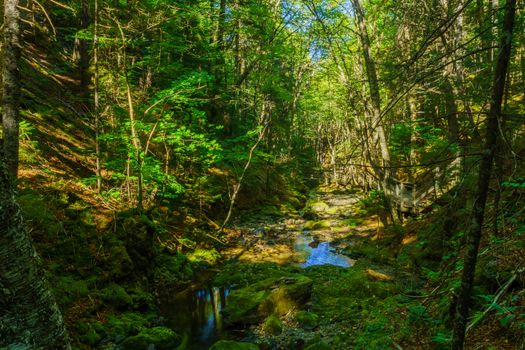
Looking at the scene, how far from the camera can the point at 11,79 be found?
690 centimetres

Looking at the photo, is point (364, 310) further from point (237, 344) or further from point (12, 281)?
point (12, 281)

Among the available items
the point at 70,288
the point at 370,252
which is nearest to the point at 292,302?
the point at 70,288

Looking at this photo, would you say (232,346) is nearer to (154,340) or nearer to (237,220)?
(154,340)

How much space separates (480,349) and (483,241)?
280 centimetres

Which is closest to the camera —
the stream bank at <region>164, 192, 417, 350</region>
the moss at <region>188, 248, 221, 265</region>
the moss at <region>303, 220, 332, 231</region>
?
the stream bank at <region>164, 192, 417, 350</region>

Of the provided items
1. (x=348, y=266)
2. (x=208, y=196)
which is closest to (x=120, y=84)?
(x=208, y=196)

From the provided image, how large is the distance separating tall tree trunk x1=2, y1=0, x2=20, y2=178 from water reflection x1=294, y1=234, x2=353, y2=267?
10281 mm

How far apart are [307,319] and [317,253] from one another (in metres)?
6.85

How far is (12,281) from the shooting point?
2.13 meters

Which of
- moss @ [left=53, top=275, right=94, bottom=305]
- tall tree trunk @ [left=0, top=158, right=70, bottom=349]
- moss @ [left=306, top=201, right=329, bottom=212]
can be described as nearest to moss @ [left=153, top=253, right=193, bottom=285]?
moss @ [left=53, top=275, right=94, bottom=305]

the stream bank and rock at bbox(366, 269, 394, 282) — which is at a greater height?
rock at bbox(366, 269, 394, 282)

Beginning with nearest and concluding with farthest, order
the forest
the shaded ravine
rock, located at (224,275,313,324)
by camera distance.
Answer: the forest, the shaded ravine, rock, located at (224,275,313,324)

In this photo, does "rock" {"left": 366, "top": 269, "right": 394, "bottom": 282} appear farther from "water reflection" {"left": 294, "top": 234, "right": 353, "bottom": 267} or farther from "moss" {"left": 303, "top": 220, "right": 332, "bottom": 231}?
"moss" {"left": 303, "top": 220, "right": 332, "bottom": 231}

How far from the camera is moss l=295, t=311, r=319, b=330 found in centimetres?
798
